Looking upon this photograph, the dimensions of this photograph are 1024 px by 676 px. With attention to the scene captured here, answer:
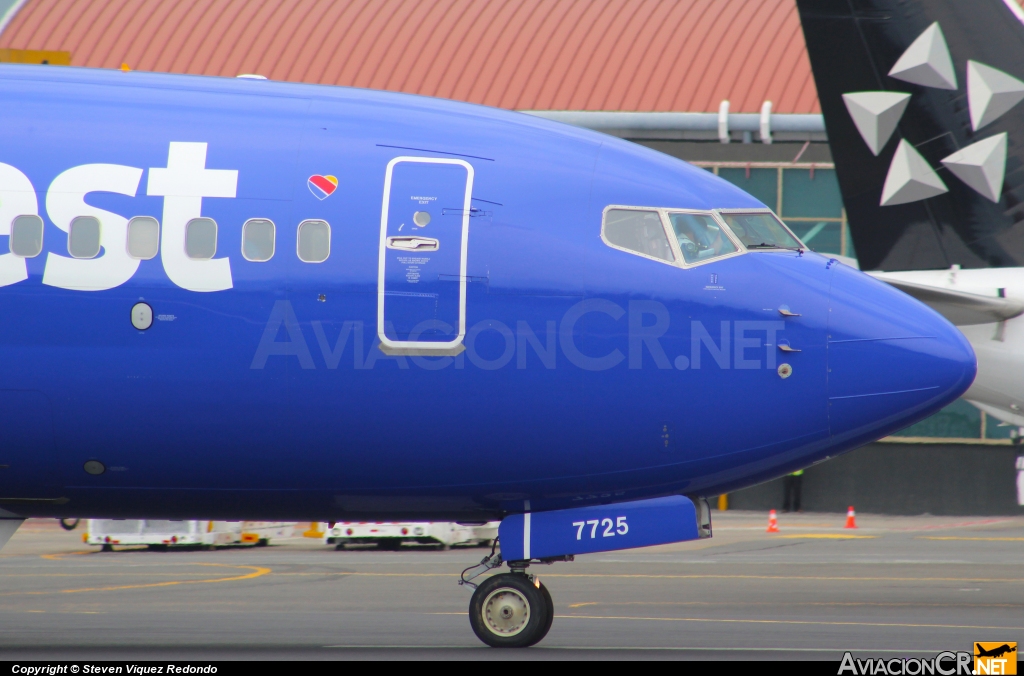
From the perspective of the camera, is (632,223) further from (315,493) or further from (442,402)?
(315,493)

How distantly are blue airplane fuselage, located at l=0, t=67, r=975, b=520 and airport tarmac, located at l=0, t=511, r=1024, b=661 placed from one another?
1.96 metres

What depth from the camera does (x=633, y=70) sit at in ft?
125

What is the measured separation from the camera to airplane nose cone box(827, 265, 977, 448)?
11523 mm

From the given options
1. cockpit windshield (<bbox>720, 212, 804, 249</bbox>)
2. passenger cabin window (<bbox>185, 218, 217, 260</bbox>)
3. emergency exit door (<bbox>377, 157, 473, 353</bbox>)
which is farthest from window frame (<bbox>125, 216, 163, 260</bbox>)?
cockpit windshield (<bbox>720, 212, 804, 249</bbox>)

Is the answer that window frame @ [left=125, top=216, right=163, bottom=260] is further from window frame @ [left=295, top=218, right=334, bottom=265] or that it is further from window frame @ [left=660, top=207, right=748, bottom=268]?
window frame @ [left=660, top=207, right=748, bottom=268]

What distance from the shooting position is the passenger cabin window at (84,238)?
463 inches

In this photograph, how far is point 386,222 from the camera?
11.8 m

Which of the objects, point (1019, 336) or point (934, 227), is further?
point (934, 227)

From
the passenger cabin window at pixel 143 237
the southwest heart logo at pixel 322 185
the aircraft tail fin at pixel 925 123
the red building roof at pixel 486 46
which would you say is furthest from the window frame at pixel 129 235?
the red building roof at pixel 486 46

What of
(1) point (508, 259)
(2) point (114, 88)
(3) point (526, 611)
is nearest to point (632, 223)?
(1) point (508, 259)

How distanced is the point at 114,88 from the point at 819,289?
22.3 ft

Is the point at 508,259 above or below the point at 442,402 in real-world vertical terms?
above

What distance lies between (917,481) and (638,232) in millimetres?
26490

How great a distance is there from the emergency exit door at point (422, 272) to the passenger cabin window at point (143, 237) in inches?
79.4
